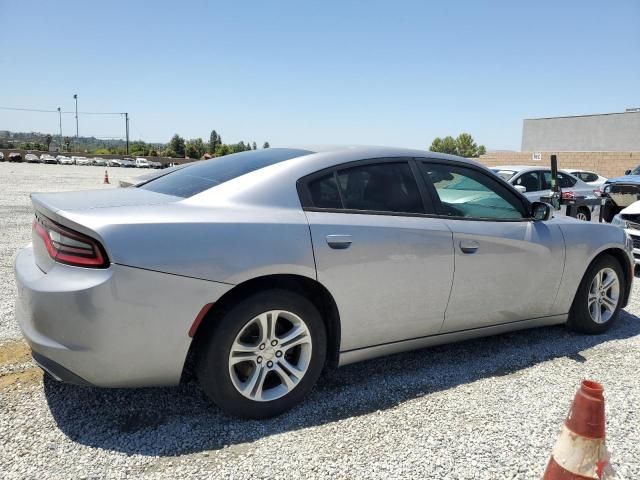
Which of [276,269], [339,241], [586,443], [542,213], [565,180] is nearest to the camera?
[586,443]

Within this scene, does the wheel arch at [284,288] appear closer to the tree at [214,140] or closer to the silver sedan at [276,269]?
the silver sedan at [276,269]

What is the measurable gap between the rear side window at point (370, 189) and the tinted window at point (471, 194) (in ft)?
0.75

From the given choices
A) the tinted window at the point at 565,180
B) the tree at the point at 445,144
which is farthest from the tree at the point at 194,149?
the tinted window at the point at 565,180

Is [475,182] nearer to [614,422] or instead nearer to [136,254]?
[614,422]

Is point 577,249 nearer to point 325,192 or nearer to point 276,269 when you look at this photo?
point 325,192

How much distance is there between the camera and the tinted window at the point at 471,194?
3487mm

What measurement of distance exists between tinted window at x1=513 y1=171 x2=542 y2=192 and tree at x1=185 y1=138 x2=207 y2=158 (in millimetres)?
103659

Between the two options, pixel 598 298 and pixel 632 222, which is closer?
pixel 598 298

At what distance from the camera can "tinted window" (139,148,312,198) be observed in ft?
9.85

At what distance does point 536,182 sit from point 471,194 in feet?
22.4

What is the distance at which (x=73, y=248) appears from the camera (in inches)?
95.0

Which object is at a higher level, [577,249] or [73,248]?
[73,248]

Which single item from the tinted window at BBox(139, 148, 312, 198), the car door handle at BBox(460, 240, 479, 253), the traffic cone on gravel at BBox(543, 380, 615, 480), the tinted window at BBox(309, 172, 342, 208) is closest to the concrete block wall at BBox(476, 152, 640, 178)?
the car door handle at BBox(460, 240, 479, 253)

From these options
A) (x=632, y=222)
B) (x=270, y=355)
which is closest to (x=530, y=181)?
(x=632, y=222)
